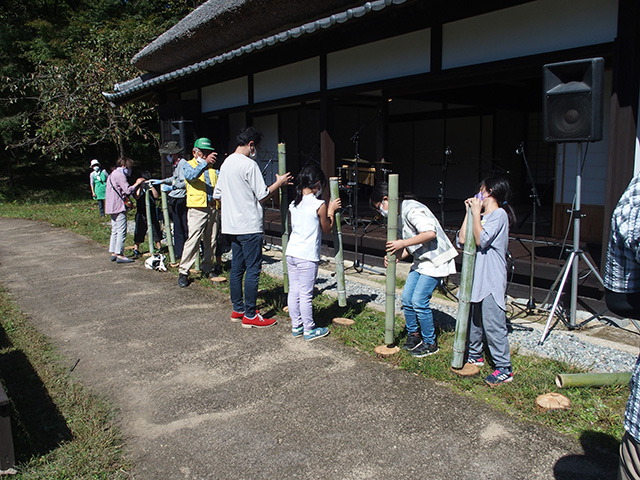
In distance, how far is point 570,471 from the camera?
2.58 m

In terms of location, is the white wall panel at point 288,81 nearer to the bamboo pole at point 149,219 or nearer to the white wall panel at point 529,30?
the white wall panel at point 529,30

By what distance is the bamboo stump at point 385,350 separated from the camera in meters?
3.98

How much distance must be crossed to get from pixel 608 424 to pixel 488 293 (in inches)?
40.2

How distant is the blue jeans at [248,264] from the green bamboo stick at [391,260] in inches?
51.9

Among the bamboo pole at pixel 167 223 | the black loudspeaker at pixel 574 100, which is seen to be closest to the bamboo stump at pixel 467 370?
the black loudspeaker at pixel 574 100

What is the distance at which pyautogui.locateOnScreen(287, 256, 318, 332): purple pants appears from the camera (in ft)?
14.0

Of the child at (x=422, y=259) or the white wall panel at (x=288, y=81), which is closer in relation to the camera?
the child at (x=422, y=259)

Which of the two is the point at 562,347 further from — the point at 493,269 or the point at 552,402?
the point at 493,269

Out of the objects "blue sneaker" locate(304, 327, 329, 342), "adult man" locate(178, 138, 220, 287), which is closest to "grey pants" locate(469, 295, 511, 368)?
"blue sneaker" locate(304, 327, 329, 342)

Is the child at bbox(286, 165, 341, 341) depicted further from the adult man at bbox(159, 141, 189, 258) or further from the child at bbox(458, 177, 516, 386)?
the adult man at bbox(159, 141, 189, 258)

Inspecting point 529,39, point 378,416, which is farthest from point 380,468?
point 529,39

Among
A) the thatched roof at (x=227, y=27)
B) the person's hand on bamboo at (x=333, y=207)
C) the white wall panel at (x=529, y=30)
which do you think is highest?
the thatched roof at (x=227, y=27)

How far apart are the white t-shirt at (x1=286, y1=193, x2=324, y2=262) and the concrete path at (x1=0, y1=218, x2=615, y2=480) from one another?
2.58ft

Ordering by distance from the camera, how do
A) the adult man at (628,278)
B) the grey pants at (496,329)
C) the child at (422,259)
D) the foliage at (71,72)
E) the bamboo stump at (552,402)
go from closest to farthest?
the adult man at (628,278)
the bamboo stump at (552,402)
the grey pants at (496,329)
the child at (422,259)
the foliage at (71,72)
